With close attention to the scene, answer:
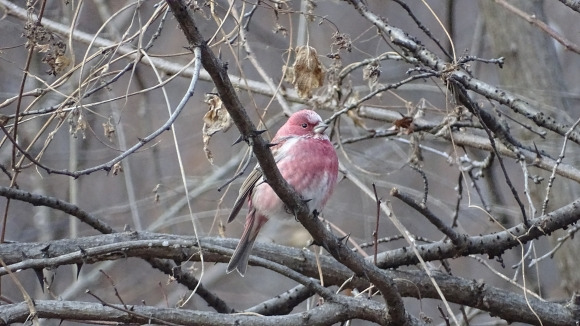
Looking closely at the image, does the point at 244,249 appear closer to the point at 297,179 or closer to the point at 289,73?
the point at 297,179

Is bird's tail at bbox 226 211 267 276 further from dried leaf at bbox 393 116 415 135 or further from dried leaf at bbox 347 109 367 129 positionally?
dried leaf at bbox 347 109 367 129

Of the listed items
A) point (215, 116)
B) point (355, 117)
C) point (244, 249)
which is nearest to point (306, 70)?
point (215, 116)

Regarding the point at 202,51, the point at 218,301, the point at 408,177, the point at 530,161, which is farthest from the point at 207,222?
the point at 202,51

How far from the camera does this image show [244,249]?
14.5ft

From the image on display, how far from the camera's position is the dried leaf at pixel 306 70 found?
4.18m

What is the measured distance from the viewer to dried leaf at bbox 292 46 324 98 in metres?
4.18

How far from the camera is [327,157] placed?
188 inches

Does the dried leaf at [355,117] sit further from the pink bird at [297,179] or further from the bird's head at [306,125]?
the pink bird at [297,179]

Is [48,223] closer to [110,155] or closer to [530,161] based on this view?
[110,155]

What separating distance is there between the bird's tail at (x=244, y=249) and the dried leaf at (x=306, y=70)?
81 centimetres

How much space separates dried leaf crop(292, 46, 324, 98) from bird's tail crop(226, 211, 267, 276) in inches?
31.8

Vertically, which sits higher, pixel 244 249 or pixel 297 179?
pixel 297 179

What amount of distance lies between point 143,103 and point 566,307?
15.0 feet

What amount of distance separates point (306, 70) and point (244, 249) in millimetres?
995
